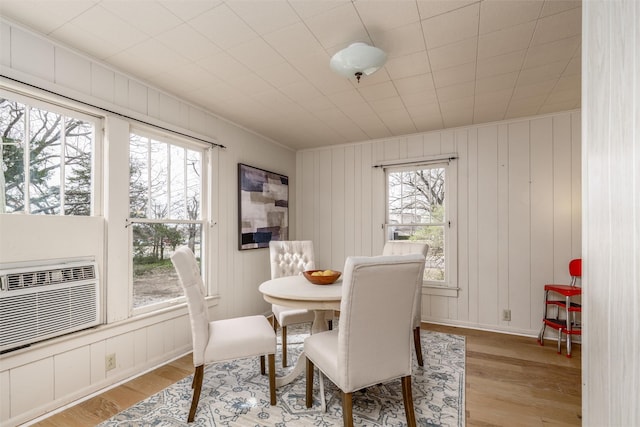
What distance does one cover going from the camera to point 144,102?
2.57 metres

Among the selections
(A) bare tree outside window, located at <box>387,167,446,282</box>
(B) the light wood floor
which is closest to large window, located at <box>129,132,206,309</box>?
(B) the light wood floor

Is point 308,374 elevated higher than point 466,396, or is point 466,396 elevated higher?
point 308,374

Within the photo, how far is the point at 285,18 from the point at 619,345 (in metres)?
1.99

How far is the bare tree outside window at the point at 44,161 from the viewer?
1.84 m

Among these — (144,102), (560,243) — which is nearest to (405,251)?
(560,243)

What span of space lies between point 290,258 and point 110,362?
1.72 m

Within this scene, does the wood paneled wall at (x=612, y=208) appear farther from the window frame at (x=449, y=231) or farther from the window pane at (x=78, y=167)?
the window frame at (x=449, y=231)

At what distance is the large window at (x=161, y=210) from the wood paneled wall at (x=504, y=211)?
225 cm

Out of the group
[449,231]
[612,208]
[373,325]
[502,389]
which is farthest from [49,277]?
[449,231]

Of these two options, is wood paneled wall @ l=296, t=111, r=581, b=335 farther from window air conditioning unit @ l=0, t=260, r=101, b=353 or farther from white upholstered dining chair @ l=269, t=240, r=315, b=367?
window air conditioning unit @ l=0, t=260, r=101, b=353

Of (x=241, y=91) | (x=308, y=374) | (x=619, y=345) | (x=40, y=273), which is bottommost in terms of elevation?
(x=308, y=374)

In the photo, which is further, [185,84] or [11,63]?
[185,84]

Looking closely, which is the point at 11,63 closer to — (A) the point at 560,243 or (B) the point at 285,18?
(B) the point at 285,18

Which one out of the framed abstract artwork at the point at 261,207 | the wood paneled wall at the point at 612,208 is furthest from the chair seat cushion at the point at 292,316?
the wood paneled wall at the point at 612,208
